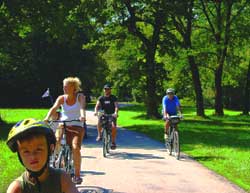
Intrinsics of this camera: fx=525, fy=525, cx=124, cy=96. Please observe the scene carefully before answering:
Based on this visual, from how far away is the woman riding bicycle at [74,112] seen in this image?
940 centimetres

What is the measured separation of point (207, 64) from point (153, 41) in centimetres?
1204

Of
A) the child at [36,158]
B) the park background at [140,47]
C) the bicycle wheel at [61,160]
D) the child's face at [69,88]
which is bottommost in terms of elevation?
the bicycle wheel at [61,160]

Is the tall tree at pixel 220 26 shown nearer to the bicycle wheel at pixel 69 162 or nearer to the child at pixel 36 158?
the bicycle wheel at pixel 69 162

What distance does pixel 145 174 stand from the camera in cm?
1155

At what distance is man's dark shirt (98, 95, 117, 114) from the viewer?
1534 cm

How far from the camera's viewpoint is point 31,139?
127 inches

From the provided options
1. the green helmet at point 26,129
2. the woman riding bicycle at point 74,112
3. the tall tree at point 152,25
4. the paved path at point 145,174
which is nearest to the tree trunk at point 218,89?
the tall tree at point 152,25

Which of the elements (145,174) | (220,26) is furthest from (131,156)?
(220,26)

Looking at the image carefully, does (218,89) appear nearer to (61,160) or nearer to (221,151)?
(221,151)

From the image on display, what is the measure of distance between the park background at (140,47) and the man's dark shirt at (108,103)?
11.2 feet

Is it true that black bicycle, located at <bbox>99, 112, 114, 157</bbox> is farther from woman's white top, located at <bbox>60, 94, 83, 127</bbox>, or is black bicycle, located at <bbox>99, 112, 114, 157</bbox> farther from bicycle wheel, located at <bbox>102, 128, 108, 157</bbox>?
woman's white top, located at <bbox>60, 94, 83, 127</bbox>

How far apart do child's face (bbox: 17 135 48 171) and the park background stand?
777 centimetres


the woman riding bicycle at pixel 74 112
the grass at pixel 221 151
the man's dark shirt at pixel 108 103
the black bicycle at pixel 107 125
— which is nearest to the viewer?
the woman riding bicycle at pixel 74 112

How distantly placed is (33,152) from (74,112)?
6.34 metres
